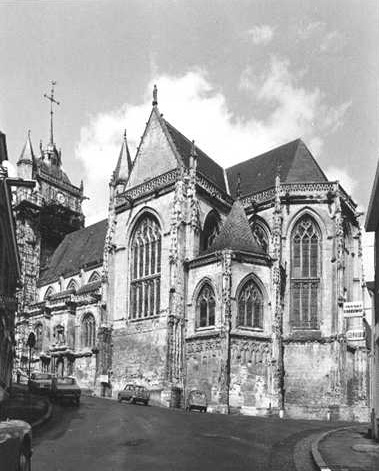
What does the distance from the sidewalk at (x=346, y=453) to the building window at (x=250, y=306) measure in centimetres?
1640

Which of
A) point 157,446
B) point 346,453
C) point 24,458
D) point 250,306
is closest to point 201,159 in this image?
point 250,306

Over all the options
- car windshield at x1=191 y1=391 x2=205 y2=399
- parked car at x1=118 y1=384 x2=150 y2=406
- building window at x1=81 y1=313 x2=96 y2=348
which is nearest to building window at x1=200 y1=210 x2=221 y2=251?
car windshield at x1=191 y1=391 x2=205 y2=399

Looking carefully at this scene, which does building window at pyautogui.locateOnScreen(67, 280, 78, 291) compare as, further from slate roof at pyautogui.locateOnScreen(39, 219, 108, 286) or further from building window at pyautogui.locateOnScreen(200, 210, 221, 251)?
building window at pyautogui.locateOnScreen(200, 210, 221, 251)

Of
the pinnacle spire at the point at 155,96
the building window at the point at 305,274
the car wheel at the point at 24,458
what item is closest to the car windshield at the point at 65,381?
the building window at the point at 305,274

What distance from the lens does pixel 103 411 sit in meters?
22.8

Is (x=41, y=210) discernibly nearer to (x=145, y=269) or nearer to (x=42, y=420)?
(x=145, y=269)

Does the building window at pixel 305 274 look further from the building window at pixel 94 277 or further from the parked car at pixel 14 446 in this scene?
the parked car at pixel 14 446

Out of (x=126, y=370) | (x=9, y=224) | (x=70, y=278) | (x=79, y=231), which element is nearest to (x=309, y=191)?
(x=126, y=370)

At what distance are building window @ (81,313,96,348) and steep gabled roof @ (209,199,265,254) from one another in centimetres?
1393

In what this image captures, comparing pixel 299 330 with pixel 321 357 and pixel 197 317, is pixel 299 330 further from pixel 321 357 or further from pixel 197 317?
pixel 197 317

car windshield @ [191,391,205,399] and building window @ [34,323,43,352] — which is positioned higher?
building window @ [34,323,43,352]

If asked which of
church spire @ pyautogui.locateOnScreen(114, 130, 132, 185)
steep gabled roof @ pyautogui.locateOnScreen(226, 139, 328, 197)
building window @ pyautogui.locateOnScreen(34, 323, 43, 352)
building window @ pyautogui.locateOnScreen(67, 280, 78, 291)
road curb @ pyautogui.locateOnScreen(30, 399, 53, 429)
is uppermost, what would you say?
church spire @ pyautogui.locateOnScreen(114, 130, 132, 185)

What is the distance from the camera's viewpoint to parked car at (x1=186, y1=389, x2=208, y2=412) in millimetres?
30312

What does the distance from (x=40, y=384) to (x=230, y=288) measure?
10584mm
